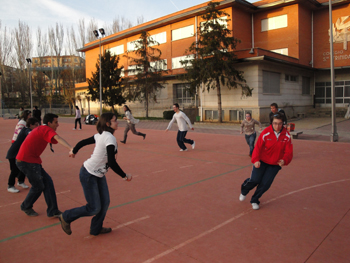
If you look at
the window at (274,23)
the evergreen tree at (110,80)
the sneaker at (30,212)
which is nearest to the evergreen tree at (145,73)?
the evergreen tree at (110,80)

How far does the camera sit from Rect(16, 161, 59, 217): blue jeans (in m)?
4.46

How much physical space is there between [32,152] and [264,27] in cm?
2887

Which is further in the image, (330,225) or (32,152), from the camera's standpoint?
(32,152)

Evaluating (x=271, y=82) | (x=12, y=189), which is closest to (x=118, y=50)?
(x=271, y=82)

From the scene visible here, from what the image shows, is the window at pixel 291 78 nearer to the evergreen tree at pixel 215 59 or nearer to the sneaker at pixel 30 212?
the evergreen tree at pixel 215 59

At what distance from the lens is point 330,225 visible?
4.21 metres

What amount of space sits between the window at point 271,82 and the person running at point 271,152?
19412 millimetres

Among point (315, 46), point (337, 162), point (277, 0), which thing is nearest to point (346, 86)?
point (315, 46)

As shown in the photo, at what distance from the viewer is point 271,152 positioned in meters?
4.67

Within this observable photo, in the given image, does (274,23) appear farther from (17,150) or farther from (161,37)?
(17,150)

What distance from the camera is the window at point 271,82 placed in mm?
23103

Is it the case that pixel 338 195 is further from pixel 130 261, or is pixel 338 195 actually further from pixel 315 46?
pixel 315 46

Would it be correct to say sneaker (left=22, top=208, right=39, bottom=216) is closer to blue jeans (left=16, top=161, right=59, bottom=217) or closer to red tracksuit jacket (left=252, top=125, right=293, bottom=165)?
blue jeans (left=16, top=161, right=59, bottom=217)

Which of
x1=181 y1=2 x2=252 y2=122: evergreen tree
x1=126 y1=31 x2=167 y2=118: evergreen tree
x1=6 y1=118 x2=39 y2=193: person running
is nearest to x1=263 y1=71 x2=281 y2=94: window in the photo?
x1=181 y1=2 x2=252 y2=122: evergreen tree
